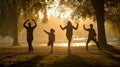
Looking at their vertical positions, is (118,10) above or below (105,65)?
above

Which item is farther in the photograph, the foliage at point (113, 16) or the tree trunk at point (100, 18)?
the foliage at point (113, 16)

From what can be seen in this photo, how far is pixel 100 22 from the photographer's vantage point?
30.9 m

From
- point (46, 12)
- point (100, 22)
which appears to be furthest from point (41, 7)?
point (100, 22)

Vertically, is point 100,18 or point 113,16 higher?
point 113,16

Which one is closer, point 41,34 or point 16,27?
point 16,27

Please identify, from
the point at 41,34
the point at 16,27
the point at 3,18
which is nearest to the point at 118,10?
the point at 16,27

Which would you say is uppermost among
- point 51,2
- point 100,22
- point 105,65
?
→ point 51,2

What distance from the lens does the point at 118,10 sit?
39.8 metres

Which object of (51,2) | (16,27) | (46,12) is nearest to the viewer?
(51,2)

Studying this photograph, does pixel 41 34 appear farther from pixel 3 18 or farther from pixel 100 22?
pixel 100 22

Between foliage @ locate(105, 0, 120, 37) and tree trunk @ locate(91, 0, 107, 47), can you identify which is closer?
tree trunk @ locate(91, 0, 107, 47)

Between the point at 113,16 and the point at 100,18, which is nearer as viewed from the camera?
the point at 100,18

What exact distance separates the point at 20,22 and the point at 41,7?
17650 millimetres

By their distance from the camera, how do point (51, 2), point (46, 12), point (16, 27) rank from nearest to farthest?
point (51, 2) → point (46, 12) → point (16, 27)
